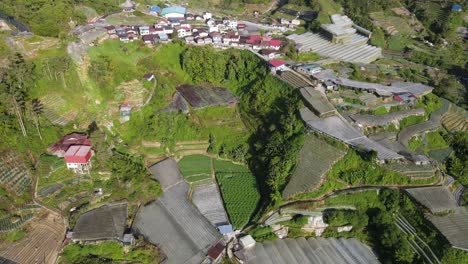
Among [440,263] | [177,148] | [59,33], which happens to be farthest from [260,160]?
[59,33]

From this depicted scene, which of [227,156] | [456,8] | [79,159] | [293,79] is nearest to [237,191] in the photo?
[227,156]

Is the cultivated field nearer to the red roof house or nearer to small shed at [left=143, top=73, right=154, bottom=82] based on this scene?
the red roof house

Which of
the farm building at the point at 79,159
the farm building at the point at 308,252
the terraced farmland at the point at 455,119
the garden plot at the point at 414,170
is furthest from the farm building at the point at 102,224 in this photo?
the terraced farmland at the point at 455,119

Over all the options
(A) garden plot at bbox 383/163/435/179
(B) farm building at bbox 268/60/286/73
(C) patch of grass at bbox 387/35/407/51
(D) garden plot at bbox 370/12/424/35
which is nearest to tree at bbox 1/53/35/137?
(B) farm building at bbox 268/60/286/73

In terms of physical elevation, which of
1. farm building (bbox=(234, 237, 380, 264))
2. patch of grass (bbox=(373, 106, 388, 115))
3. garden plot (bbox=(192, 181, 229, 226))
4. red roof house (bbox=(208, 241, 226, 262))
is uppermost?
patch of grass (bbox=(373, 106, 388, 115))

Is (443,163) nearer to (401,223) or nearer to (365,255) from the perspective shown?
(401,223)

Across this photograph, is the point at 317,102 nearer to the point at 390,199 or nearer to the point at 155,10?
the point at 390,199
